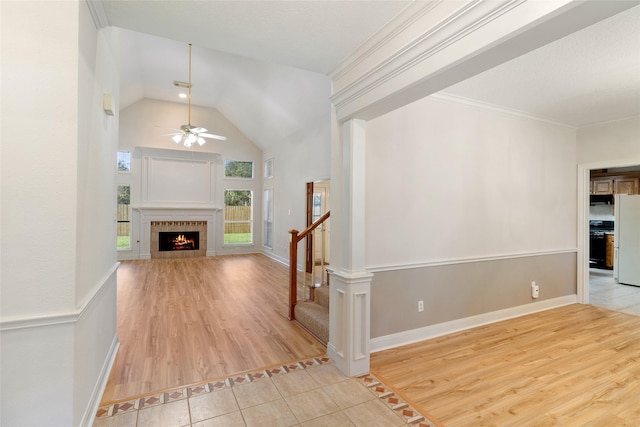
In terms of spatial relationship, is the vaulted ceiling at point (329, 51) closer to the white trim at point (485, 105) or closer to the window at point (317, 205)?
the white trim at point (485, 105)

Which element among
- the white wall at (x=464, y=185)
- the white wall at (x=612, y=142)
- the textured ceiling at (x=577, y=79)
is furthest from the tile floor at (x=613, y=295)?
the textured ceiling at (x=577, y=79)

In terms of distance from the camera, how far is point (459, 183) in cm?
348

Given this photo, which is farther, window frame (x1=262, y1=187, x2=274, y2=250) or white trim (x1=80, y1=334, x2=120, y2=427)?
window frame (x1=262, y1=187, x2=274, y2=250)

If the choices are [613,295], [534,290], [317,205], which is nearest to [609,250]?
[613,295]

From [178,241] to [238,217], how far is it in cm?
178

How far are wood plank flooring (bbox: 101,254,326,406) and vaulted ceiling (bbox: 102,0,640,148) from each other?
2647 mm

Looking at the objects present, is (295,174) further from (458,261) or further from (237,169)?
(458,261)

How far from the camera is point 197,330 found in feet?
11.2

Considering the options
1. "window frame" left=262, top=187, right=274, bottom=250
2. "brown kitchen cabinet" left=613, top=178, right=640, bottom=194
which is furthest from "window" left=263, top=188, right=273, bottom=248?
"brown kitchen cabinet" left=613, top=178, right=640, bottom=194

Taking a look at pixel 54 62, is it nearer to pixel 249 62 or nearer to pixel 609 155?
pixel 249 62

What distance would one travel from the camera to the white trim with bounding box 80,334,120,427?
1.82 metres

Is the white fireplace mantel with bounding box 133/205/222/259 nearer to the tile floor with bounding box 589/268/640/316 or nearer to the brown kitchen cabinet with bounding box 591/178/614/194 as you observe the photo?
the tile floor with bounding box 589/268/640/316

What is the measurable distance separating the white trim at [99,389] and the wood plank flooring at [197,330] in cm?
5

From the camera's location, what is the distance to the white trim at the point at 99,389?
71.7 inches
